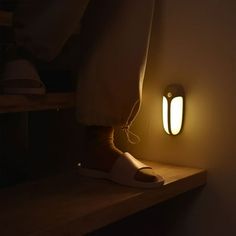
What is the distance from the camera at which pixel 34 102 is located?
103 cm

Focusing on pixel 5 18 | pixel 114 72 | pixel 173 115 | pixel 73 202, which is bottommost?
pixel 73 202

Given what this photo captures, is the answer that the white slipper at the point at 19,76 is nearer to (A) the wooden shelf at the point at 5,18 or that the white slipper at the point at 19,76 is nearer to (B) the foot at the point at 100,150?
(A) the wooden shelf at the point at 5,18

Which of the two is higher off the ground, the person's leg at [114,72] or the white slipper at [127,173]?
the person's leg at [114,72]

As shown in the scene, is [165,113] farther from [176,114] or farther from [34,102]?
[34,102]

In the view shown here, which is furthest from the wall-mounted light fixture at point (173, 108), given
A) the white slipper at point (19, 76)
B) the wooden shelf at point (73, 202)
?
the white slipper at point (19, 76)

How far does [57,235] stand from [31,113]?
2.68 feet

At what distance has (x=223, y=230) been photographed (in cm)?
123

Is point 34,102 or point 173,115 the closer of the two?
point 34,102

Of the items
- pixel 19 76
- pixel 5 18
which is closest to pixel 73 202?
pixel 19 76

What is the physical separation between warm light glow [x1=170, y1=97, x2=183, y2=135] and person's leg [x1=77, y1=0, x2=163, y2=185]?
6.9 inches

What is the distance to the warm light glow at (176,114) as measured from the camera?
126cm

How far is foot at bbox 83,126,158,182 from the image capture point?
1.11 m

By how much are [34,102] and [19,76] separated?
8cm

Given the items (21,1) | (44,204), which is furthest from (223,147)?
(21,1)
